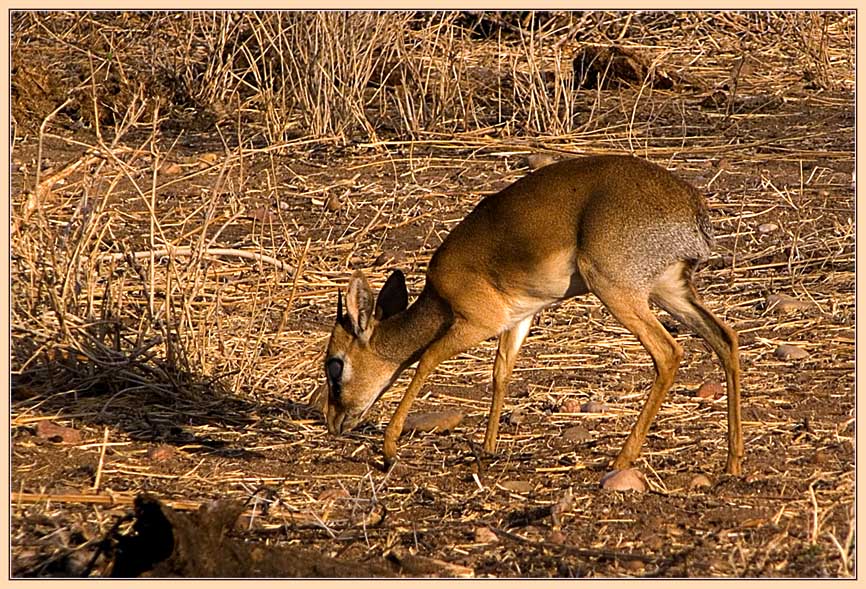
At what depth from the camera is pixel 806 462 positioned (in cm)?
584

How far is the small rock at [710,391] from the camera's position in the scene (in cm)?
678

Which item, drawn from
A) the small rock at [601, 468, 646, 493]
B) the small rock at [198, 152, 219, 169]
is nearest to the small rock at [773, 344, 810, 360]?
the small rock at [601, 468, 646, 493]

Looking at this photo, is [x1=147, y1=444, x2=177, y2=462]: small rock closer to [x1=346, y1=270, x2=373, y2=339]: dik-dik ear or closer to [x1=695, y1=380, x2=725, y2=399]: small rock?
[x1=346, y1=270, x2=373, y2=339]: dik-dik ear

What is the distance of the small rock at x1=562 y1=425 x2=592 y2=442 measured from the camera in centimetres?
634

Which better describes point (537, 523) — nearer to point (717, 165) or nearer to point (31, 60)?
point (717, 165)

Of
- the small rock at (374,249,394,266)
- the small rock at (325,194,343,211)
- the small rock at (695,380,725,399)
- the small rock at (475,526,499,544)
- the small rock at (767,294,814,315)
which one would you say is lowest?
the small rock at (767,294,814,315)

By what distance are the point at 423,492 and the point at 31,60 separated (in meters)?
8.72

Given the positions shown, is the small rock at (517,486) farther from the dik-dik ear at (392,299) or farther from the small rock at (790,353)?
the small rock at (790,353)

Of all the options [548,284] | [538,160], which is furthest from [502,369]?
[538,160]

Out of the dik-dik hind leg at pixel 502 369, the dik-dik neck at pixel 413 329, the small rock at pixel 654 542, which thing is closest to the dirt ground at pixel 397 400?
the small rock at pixel 654 542

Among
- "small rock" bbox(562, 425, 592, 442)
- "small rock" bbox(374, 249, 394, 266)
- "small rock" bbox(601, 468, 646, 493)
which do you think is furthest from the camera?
"small rock" bbox(374, 249, 394, 266)

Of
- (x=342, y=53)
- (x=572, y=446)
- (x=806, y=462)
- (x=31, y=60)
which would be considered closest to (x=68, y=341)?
(x=572, y=446)

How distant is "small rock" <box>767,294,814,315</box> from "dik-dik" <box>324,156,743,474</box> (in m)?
1.90

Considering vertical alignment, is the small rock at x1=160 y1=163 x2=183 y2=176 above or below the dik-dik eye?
below
